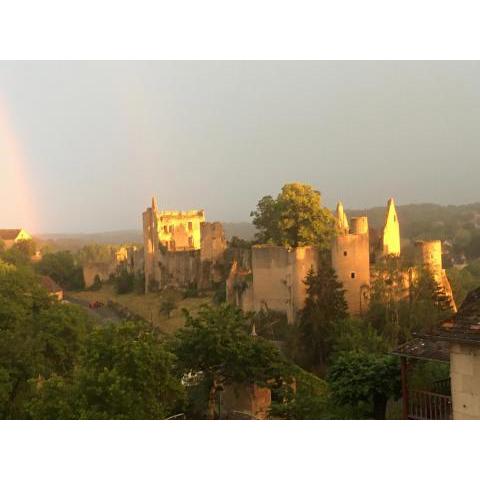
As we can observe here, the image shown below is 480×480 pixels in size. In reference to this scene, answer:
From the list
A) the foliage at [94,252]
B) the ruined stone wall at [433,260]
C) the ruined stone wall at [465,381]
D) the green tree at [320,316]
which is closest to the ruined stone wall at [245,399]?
the ruined stone wall at [465,381]

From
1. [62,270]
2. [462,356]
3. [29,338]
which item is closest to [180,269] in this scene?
[62,270]

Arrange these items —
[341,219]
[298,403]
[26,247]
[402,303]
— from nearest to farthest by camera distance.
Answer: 1. [298,403]
2. [402,303]
3. [341,219]
4. [26,247]

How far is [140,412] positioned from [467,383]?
6.79 metres

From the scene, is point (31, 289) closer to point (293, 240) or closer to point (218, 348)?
point (218, 348)

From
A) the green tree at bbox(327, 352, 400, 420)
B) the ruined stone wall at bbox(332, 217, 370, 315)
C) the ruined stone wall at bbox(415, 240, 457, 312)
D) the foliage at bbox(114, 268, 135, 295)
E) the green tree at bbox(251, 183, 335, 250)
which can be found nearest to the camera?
the green tree at bbox(327, 352, 400, 420)

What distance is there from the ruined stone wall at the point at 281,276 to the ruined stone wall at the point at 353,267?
4.42 feet

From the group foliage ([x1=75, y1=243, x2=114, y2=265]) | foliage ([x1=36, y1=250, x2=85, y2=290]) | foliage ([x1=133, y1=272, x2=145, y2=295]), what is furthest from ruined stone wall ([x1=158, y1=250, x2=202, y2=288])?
foliage ([x1=75, y1=243, x2=114, y2=265])

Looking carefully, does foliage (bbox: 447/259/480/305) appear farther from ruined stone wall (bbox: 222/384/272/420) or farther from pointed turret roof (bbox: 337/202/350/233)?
ruined stone wall (bbox: 222/384/272/420)

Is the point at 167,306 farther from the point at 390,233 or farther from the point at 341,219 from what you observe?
the point at 390,233

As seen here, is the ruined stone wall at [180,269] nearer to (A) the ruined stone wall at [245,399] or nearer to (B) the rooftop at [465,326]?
(A) the ruined stone wall at [245,399]

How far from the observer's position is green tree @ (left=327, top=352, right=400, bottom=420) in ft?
51.3

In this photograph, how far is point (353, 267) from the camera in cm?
3006

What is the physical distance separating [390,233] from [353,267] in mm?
4416

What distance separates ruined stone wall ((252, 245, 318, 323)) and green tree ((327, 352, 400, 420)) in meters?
14.1
